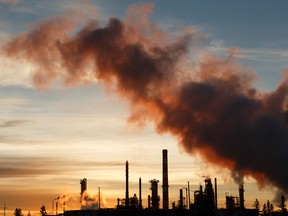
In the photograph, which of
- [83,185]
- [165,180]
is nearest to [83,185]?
[83,185]

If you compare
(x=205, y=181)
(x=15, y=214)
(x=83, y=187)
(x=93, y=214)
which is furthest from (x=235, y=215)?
(x=15, y=214)

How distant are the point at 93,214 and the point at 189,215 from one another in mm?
15994

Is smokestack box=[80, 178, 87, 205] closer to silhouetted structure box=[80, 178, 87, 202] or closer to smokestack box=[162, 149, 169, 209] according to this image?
silhouetted structure box=[80, 178, 87, 202]

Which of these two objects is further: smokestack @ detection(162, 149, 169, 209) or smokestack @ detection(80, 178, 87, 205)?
smokestack @ detection(80, 178, 87, 205)

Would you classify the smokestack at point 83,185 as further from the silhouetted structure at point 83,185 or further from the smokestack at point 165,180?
the smokestack at point 165,180

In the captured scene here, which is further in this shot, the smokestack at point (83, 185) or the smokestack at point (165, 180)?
the smokestack at point (83, 185)

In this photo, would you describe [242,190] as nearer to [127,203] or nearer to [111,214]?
[127,203]

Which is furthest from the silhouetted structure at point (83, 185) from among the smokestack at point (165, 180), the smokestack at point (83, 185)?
the smokestack at point (165, 180)

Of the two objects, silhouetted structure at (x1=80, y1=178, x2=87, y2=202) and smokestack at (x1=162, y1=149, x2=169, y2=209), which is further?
silhouetted structure at (x1=80, y1=178, x2=87, y2=202)

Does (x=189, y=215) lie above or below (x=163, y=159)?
below

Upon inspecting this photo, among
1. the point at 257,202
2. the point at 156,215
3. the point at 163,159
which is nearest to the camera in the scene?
the point at 156,215

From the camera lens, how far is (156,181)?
119188mm

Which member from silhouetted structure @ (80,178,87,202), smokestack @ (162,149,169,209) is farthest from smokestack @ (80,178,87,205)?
smokestack @ (162,149,169,209)

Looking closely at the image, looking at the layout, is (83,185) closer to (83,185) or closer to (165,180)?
(83,185)
